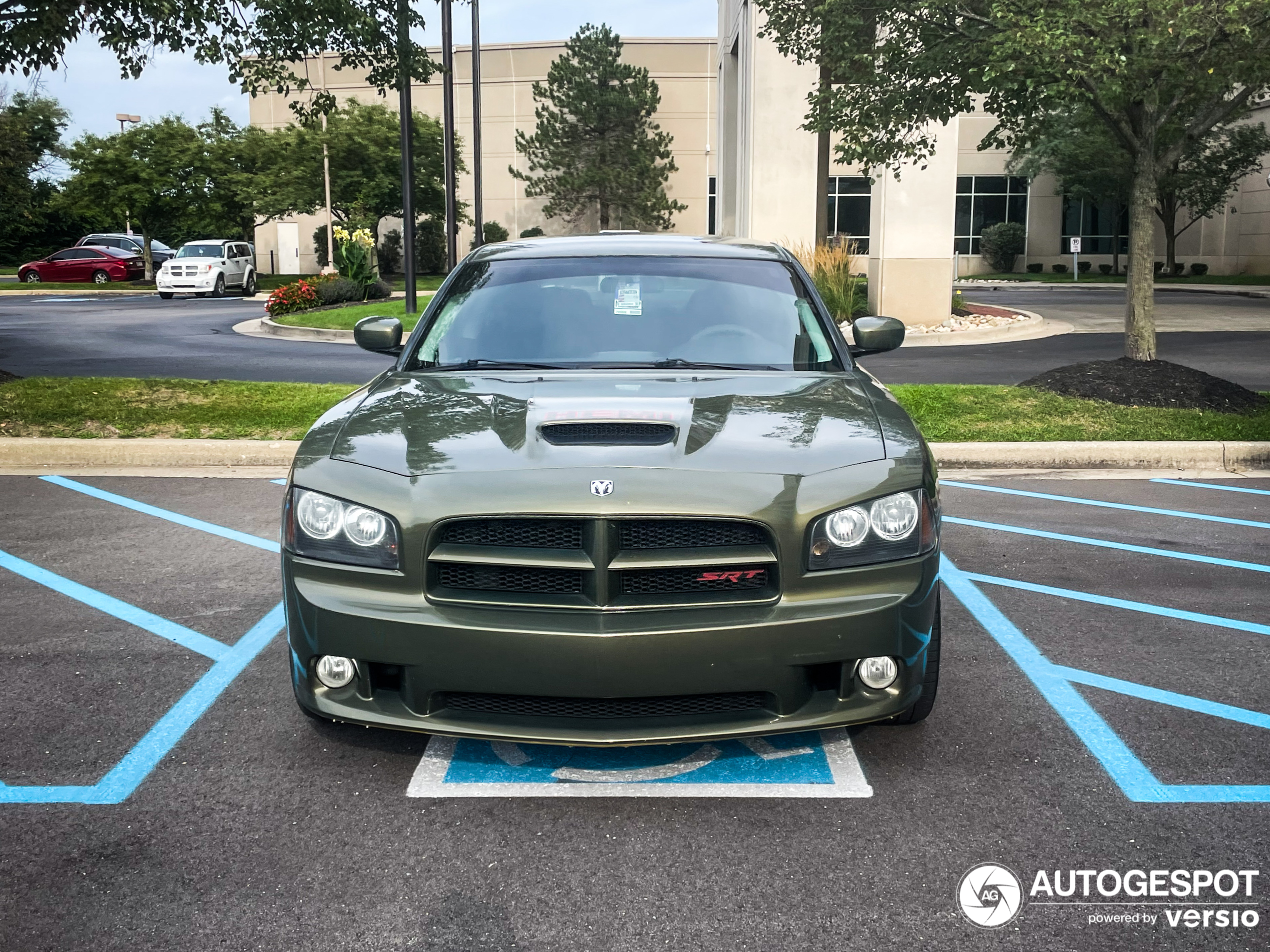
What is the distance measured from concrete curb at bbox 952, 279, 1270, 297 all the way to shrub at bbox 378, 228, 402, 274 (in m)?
23.2

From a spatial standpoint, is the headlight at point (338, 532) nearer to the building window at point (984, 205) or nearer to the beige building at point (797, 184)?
the beige building at point (797, 184)

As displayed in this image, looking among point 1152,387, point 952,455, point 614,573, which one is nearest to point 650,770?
point 614,573

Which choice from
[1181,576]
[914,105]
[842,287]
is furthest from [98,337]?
[1181,576]

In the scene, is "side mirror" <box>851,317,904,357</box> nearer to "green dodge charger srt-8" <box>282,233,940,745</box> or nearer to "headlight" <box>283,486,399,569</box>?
"green dodge charger srt-8" <box>282,233,940,745</box>

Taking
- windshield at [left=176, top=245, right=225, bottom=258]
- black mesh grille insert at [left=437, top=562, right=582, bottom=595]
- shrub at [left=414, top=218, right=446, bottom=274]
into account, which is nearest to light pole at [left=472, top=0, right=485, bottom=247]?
windshield at [left=176, top=245, right=225, bottom=258]

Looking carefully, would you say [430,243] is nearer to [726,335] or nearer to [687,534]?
[726,335]

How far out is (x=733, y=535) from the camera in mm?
3439

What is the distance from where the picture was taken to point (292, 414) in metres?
10.6

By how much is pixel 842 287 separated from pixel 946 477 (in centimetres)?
1153

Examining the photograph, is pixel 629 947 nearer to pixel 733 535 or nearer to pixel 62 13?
pixel 733 535

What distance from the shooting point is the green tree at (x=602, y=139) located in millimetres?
48875

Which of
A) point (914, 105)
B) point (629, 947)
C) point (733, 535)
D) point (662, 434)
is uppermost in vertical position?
point (914, 105)

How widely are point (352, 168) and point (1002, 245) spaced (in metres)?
27.2

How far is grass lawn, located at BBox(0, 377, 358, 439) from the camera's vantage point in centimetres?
979
